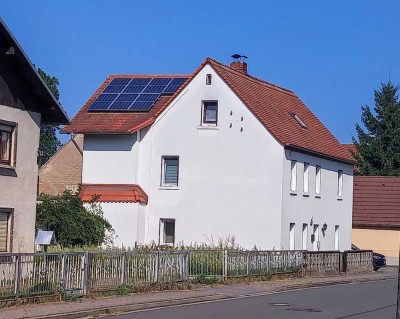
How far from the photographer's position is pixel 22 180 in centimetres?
2491

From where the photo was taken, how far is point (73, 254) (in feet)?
70.2

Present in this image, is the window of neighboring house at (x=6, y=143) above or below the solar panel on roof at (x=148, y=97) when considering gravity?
below

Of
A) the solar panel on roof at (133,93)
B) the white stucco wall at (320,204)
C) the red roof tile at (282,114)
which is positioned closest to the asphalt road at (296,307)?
the white stucco wall at (320,204)

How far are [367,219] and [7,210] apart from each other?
34434 millimetres

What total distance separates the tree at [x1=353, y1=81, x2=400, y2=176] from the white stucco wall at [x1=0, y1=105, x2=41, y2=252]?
144 ft

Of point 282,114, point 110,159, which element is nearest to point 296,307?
point 110,159

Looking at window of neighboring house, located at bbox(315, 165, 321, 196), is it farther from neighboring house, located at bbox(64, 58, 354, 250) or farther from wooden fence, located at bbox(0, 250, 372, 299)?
wooden fence, located at bbox(0, 250, 372, 299)

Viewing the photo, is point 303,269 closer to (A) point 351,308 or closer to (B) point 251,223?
(B) point 251,223

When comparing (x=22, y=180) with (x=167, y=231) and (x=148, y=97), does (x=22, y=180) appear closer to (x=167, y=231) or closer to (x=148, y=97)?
(x=167, y=231)

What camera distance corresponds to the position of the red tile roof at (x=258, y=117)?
3894 centimetres

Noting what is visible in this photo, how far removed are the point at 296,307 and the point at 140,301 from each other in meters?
3.90

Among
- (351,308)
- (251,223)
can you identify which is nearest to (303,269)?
(251,223)

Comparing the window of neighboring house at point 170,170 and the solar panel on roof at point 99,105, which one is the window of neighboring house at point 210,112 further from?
the solar panel on roof at point 99,105

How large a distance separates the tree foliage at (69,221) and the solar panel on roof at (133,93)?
5.57m
